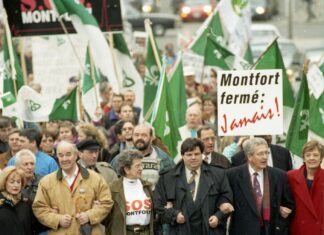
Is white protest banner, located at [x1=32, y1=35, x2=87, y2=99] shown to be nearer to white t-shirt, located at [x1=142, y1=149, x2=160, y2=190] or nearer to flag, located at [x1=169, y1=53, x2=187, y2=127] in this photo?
flag, located at [x1=169, y1=53, x2=187, y2=127]

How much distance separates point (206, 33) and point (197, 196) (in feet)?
28.4

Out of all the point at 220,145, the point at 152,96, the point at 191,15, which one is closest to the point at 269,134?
the point at 220,145

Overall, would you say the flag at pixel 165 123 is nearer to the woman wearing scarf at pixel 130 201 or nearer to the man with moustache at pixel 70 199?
the woman wearing scarf at pixel 130 201

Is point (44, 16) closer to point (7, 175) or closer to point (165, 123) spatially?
point (165, 123)

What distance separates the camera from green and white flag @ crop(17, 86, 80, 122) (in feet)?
56.9

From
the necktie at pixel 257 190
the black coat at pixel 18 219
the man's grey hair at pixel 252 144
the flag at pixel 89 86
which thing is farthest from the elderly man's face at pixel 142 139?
the flag at pixel 89 86

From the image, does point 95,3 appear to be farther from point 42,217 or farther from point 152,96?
point 42,217

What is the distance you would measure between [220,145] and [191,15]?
36406 millimetres

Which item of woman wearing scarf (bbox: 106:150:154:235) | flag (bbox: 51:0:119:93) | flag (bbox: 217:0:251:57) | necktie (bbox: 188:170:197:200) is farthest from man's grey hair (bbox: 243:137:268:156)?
flag (bbox: 217:0:251:57)

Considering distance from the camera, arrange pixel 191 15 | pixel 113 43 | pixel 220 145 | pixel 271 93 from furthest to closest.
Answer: pixel 191 15 < pixel 113 43 < pixel 220 145 < pixel 271 93

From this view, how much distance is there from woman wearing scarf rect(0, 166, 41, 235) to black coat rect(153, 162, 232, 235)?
134 cm

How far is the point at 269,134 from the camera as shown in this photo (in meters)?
14.4

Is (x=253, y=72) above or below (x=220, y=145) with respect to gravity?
above

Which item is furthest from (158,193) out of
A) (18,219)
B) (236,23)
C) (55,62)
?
(236,23)
